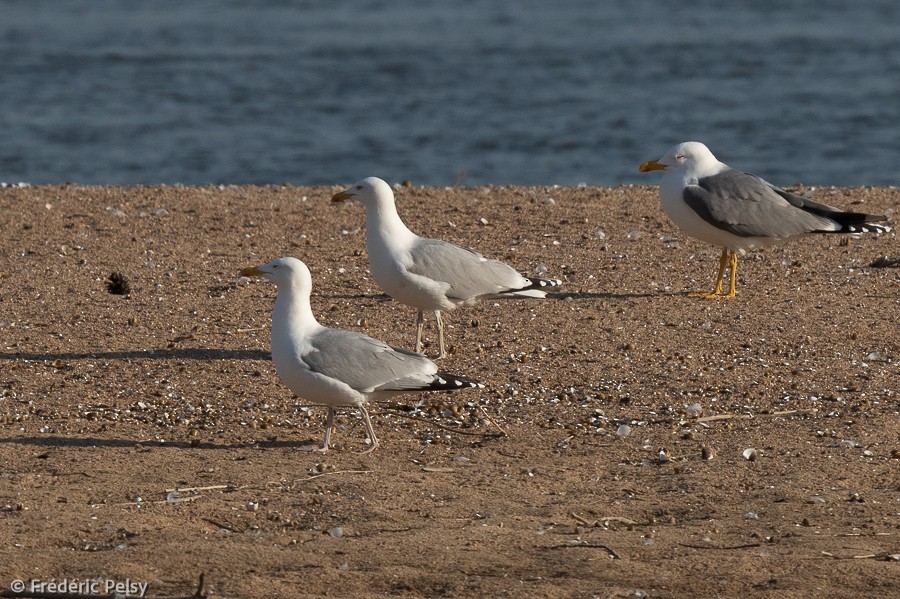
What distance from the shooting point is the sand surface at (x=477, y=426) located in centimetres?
545

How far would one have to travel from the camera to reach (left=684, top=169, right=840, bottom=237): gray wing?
967cm

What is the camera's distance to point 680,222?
32.4 feet

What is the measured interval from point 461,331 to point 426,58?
2200cm

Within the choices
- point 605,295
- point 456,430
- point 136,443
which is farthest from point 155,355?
point 605,295

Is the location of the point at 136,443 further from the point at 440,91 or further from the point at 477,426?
the point at 440,91

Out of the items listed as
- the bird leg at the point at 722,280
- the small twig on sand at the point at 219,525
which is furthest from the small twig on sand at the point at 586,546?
the bird leg at the point at 722,280

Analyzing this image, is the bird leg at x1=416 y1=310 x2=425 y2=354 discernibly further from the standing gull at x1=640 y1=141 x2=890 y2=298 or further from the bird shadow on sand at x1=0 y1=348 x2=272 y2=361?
the standing gull at x1=640 y1=141 x2=890 y2=298

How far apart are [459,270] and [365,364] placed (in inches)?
62.5

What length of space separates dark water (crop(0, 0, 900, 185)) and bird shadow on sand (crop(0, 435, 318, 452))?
13.7 m

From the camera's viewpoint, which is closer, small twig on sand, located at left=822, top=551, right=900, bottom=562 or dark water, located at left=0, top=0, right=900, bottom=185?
small twig on sand, located at left=822, top=551, right=900, bottom=562

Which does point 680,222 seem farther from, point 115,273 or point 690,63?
point 690,63

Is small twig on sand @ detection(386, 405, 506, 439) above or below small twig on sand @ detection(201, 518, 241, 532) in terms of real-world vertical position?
below

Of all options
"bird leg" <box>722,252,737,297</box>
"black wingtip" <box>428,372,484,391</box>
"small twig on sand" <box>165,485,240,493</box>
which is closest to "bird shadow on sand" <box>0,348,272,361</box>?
"black wingtip" <box>428,372,484,391</box>

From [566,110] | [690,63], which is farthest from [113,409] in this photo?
[690,63]
